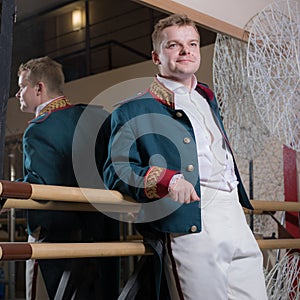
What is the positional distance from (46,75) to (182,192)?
2.29 ft

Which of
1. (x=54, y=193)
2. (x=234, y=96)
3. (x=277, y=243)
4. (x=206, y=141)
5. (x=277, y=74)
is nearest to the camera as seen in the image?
(x=54, y=193)

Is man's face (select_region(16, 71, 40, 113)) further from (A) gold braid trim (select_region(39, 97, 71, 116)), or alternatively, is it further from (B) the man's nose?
(B) the man's nose

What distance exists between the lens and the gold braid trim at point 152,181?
120 cm

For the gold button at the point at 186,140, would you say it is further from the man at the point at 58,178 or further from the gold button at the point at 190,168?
the man at the point at 58,178

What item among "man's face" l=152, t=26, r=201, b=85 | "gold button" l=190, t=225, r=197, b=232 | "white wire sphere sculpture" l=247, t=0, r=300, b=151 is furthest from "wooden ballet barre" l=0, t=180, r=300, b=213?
"white wire sphere sculpture" l=247, t=0, r=300, b=151

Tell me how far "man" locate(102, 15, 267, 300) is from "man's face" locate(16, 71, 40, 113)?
0.40 meters

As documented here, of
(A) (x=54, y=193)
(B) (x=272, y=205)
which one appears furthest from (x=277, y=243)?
(A) (x=54, y=193)

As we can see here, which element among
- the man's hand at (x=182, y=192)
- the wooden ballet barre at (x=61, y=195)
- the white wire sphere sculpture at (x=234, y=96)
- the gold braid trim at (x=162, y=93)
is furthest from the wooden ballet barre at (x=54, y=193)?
the white wire sphere sculpture at (x=234, y=96)

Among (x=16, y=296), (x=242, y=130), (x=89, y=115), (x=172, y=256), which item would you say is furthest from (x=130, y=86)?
(x=16, y=296)

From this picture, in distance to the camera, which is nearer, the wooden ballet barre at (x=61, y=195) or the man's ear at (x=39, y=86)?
the wooden ballet barre at (x=61, y=195)

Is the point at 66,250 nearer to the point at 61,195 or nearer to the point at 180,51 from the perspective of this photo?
the point at 61,195

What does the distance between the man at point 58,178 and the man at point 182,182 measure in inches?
11.4

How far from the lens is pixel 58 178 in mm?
1577

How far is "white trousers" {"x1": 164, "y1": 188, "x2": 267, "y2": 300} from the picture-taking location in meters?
1.26
